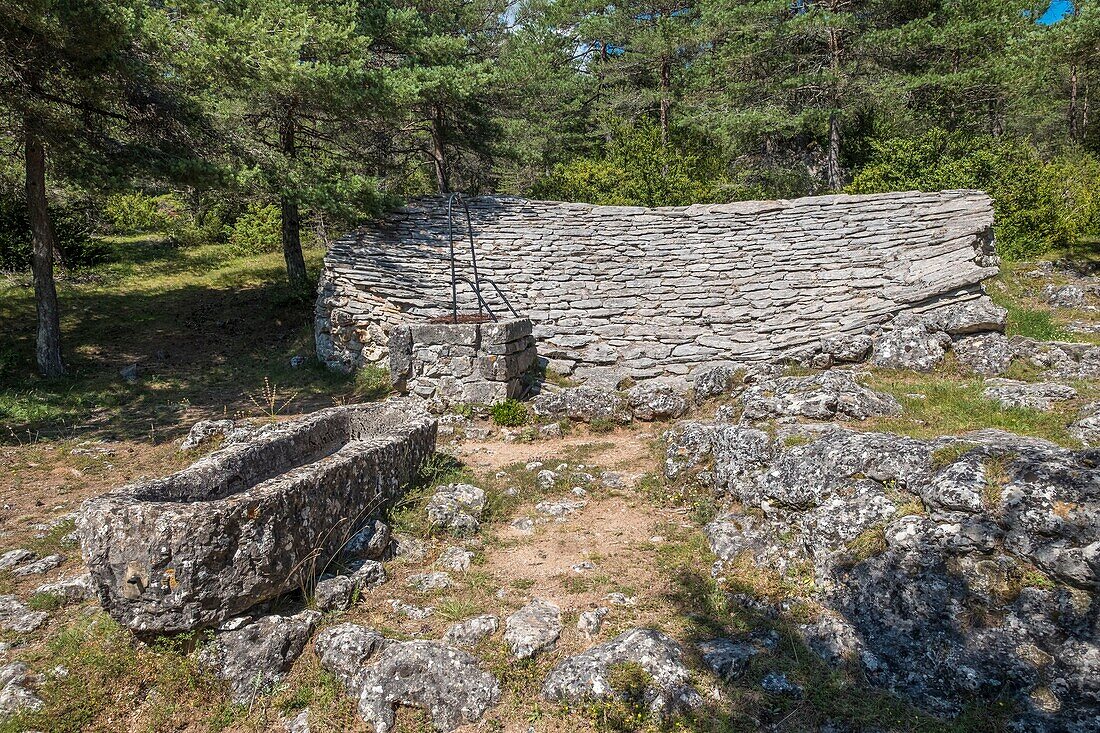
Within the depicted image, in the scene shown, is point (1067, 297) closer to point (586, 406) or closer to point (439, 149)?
point (586, 406)

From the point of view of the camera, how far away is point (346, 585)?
4.70 metres

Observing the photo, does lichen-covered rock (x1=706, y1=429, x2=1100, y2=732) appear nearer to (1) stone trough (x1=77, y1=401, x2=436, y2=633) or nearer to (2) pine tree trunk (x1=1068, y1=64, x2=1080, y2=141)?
(1) stone trough (x1=77, y1=401, x2=436, y2=633)

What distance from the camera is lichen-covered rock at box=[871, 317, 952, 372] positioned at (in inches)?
328

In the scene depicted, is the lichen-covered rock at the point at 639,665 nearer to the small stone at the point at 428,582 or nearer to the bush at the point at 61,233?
the small stone at the point at 428,582

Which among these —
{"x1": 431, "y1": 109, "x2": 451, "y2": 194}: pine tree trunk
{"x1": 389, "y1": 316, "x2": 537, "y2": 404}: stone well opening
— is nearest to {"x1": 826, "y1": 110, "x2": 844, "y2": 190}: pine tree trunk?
{"x1": 431, "y1": 109, "x2": 451, "y2": 194}: pine tree trunk

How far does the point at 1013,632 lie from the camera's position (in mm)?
3623

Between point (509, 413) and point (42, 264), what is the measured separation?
9.69 metres

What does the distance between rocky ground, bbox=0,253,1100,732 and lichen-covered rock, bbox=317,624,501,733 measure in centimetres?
1

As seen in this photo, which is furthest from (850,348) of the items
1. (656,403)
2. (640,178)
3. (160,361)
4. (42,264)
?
(42,264)

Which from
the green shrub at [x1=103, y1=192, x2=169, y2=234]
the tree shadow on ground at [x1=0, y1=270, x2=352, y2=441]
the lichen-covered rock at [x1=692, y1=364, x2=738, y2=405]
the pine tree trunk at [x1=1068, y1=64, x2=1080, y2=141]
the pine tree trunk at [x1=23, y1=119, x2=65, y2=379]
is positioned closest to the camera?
the lichen-covered rock at [x1=692, y1=364, x2=738, y2=405]

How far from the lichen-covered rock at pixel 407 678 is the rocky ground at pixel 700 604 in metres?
0.01

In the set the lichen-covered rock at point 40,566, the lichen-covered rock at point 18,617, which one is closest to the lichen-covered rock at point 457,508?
the lichen-covered rock at point 18,617

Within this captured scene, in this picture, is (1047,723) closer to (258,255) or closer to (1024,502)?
(1024,502)

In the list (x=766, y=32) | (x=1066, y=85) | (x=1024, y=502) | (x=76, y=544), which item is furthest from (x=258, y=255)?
(x=1066, y=85)
